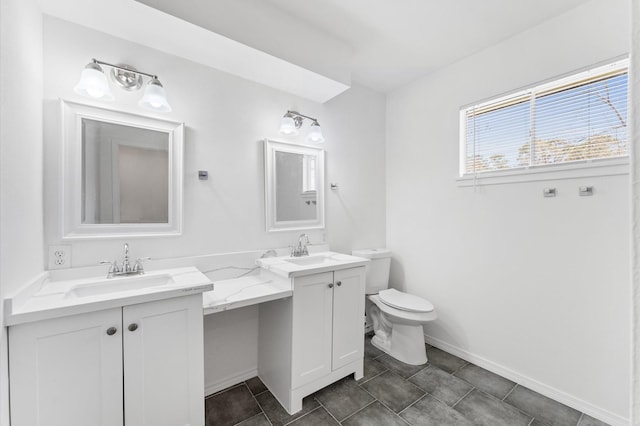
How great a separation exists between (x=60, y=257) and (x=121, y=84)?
1.04 metres

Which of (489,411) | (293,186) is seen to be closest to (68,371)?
(293,186)

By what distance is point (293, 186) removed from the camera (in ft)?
7.86

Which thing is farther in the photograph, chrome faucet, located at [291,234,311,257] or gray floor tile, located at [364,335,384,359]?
gray floor tile, located at [364,335,384,359]

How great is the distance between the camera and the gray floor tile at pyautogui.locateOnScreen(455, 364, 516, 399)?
6.64ft

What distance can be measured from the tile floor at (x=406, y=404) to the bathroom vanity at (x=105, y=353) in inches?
18.3

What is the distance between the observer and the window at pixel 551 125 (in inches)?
69.9

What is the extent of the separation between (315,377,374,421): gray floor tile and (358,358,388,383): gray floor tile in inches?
4.8

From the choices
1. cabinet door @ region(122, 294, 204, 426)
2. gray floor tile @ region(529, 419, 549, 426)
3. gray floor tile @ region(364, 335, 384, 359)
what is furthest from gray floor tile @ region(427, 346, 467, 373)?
cabinet door @ region(122, 294, 204, 426)

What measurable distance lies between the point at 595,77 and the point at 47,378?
3363 mm

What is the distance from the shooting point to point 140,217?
1.76 meters

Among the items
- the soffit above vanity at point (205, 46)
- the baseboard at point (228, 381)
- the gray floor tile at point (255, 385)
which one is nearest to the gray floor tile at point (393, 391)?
the gray floor tile at point (255, 385)

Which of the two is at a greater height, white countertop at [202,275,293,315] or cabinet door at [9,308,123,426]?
Result: white countertop at [202,275,293,315]

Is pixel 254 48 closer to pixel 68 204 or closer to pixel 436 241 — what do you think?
pixel 68 204

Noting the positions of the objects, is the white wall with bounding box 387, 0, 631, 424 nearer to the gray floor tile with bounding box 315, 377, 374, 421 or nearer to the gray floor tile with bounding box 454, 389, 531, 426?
the gray floor tile with bounding box 454, 389, 531, 426
